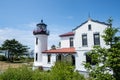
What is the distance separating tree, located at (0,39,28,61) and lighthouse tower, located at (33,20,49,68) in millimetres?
34125

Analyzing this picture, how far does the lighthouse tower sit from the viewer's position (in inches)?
1410

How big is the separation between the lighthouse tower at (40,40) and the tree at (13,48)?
34.1m

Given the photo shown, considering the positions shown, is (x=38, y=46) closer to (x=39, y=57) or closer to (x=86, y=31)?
(x=39, y=57)

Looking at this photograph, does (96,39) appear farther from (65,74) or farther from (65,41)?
(65,74)

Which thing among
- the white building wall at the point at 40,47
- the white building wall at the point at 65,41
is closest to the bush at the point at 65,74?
the white building wall at the point at 65,41

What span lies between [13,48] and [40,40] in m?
35.3

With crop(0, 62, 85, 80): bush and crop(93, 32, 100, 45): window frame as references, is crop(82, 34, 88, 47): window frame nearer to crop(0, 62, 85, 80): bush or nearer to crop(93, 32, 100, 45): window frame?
crop(93, 32, 100, 45): window frame

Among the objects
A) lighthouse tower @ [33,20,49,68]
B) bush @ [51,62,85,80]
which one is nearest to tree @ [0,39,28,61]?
lighthouse tower @ [33,20,49,68]

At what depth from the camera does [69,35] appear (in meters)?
33.4

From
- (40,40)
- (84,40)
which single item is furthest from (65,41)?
(84,40)

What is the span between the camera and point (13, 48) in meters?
67.3

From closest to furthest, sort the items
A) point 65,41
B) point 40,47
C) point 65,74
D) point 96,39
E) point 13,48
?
point 65,74 < point 96,39 < point 65,41 < point 40,47 < point 13,48

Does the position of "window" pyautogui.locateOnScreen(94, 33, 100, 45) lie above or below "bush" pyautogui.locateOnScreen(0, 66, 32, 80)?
above

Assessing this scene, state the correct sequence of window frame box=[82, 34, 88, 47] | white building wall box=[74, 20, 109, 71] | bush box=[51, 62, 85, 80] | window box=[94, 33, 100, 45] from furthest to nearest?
1. window frame box=[82, 34, 88, 47]
2. white building wall box=[74, 20, 109, 71]
3. window box=[94, 33, 100, 45]
4. bush box=[51, 62, 85, 80]
